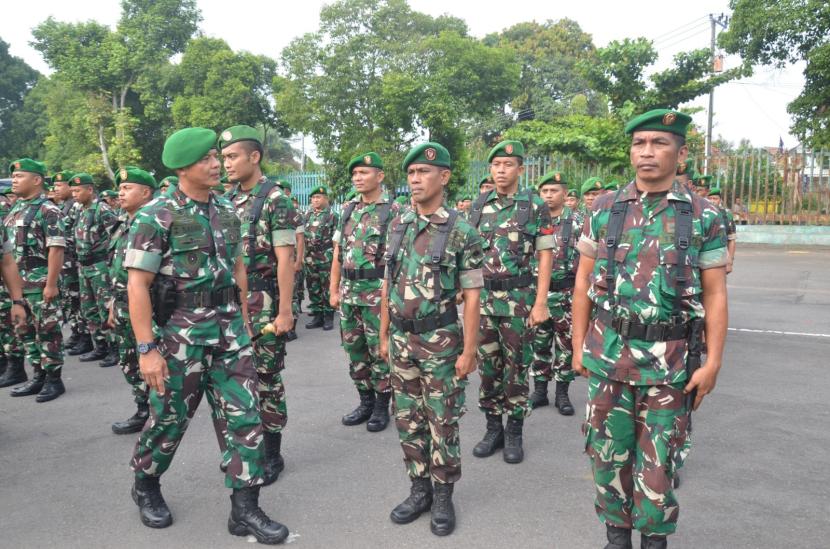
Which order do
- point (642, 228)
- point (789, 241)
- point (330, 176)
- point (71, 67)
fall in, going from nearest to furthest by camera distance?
point (642, 228) < point (789, 241) < point (330, 176) < point (71, 67)

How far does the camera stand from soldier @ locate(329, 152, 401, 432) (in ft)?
15.5

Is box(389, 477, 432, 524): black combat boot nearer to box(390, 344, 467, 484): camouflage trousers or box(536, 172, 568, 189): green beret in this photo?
box(390, 344, 467, 484): camouflage trousers


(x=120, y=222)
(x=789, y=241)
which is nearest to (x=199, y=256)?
(x=120, y=222)

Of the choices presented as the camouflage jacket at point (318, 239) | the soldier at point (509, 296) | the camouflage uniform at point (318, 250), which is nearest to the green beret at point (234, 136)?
the soldier at point (509, 296)

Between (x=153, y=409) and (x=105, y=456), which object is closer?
(x=153, y=409)

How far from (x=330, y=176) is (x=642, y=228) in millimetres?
20370

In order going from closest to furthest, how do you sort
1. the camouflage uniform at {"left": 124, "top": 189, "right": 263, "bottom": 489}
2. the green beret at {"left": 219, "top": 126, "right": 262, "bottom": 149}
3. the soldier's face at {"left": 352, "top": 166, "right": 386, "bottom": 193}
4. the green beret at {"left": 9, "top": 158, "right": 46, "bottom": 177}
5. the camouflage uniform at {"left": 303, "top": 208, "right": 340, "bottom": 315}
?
the camouflage uniform at {"left": 124, "top": 189, "right": 263, "bottom": 489} → the green beret at {"left": 219, "top": 126, "right": 262, "bottom": 149} → the soldier's face at {"left": 352, "top": 166, "right": 386, "bottom": 193} → the green beret at {"left": 9, "top": 158, "right": 46, "bottom": 177} → the camouflage uniform at {"left": 303, "top": 208, "right": 340, "bottom": 315}

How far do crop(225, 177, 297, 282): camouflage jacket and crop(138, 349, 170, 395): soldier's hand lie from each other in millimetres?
1077

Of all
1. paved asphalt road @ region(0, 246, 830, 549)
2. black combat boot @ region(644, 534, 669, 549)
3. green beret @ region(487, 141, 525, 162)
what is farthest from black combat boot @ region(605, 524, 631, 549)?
green beret @ region(487, 141, 525, 162)

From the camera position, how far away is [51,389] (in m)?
5.64

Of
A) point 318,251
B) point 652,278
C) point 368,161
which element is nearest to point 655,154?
point 652,278

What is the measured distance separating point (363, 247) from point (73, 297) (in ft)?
14.9

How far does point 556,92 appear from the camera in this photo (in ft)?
146

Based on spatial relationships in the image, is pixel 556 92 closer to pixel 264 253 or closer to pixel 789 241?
pixel 789 241
